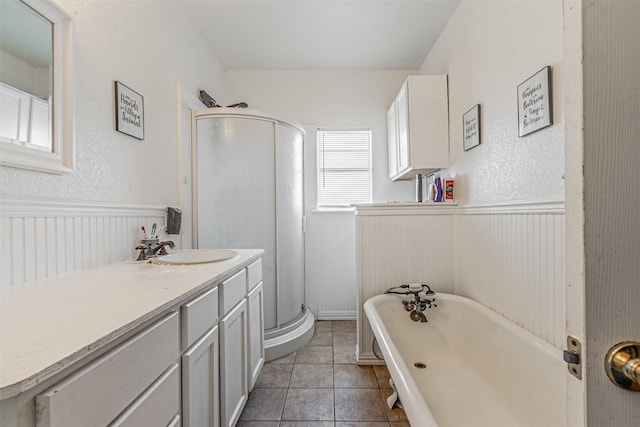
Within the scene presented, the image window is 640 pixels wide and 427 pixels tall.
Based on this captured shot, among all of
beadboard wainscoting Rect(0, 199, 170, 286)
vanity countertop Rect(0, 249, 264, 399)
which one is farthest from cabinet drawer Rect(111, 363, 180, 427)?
beadboard wainscoting Rect(0, 199, 170, 286)

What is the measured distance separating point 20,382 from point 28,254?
2.71 feet

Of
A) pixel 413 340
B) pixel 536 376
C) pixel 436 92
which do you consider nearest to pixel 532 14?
pixel 436 92

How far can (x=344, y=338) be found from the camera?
8.73ft

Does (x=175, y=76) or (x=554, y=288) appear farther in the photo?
(x=175, y=76)

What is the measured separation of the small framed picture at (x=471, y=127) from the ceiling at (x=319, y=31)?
2.99 feet

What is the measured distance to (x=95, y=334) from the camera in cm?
58

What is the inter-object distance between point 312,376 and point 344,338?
68cm

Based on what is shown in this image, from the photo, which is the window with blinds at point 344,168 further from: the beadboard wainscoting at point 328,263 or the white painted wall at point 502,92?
the white painted wall at point 502,92

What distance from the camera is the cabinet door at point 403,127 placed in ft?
7.98

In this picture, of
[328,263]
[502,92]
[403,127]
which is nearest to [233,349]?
[328,263]

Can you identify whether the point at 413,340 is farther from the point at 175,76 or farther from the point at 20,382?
the point at 175,76

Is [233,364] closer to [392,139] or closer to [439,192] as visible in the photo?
[439,192]

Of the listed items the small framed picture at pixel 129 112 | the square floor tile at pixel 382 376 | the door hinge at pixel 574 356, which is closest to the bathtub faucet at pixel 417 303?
the square floor tile at pixel 382 376

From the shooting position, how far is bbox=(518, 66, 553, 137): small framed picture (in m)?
1.29
